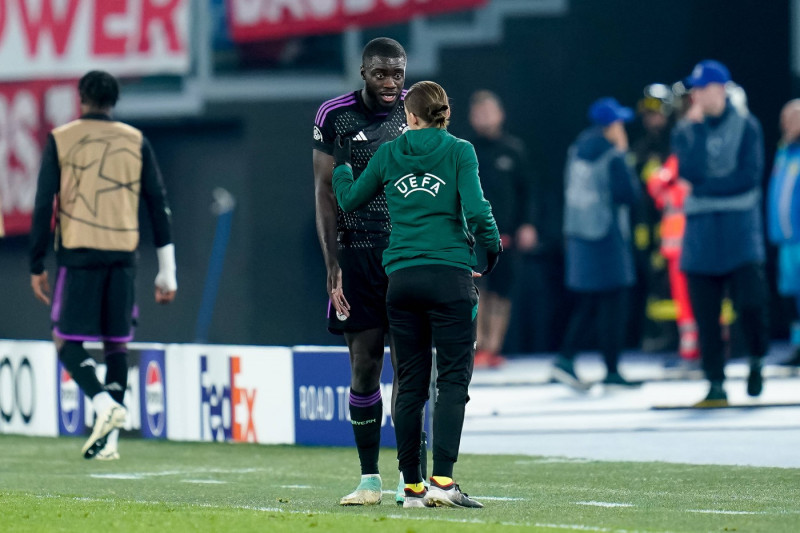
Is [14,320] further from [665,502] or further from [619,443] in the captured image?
[665,502]

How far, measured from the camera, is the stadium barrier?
1160 centimetres

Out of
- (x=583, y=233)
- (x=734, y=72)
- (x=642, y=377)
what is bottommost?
(x=642, y=377)

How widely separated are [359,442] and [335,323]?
528mm

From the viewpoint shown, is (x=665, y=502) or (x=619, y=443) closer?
(x=665, y=502)

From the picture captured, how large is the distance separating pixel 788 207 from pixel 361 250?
859 cm

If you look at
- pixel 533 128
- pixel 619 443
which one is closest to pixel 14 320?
pixel 533 128

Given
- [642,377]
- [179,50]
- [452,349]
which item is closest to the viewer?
[452,349]

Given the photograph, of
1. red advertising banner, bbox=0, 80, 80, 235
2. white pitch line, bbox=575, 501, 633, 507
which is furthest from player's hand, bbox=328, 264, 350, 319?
red advertising banner, bbox=0, 80, 80, 235

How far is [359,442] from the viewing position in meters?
8.09

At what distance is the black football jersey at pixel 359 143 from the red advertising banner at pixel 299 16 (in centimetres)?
993

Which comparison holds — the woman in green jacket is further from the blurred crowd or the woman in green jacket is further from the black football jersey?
the blurred crowd

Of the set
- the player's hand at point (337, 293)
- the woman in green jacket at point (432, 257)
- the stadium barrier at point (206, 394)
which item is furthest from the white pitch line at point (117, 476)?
the woman in green jacket at point (432, 257)

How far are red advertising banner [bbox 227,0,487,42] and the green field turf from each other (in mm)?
7081

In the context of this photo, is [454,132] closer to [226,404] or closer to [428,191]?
[226,404]
